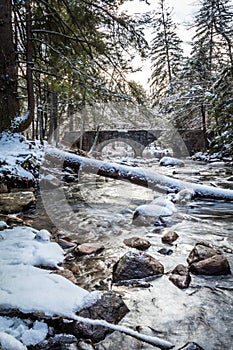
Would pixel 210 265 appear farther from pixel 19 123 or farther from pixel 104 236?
pixel 19 123

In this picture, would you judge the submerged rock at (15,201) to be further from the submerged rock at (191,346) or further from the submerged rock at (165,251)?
the submerged rock at (191,346)

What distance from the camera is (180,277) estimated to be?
246cm

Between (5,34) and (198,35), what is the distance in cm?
1848

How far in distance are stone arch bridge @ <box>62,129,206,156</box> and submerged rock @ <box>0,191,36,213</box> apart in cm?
1514

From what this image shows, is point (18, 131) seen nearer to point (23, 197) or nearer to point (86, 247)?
point (23, 197)

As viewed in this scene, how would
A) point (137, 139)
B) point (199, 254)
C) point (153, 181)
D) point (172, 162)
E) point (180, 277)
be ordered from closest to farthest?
point (180, 277)
point (199, 254)
point (153, 181)
point (172, 162)
point (137, 139)

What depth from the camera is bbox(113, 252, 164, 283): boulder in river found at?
2.47 metres

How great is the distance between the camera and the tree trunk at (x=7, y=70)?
18.7ft

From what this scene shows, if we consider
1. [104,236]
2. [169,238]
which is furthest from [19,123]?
[169,238]

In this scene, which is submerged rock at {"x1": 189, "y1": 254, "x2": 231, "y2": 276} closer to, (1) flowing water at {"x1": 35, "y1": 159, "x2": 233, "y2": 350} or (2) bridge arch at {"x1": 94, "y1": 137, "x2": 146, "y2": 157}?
(1) flowing water at {"x1": 35, "y1": 159, "x2": 233, "y2": 350}

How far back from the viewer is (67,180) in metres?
8.55

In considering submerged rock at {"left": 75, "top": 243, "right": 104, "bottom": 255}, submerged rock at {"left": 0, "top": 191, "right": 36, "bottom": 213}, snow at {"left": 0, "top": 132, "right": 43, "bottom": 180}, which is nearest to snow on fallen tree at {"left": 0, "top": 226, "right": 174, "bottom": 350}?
submerged rock at {"left": 75, "top": 243, "right": 104, "bottom": 255}

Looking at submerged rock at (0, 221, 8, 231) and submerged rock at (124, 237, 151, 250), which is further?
submerged rock at (0, 221, 8, 231)

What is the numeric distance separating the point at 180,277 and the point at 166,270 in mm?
231
